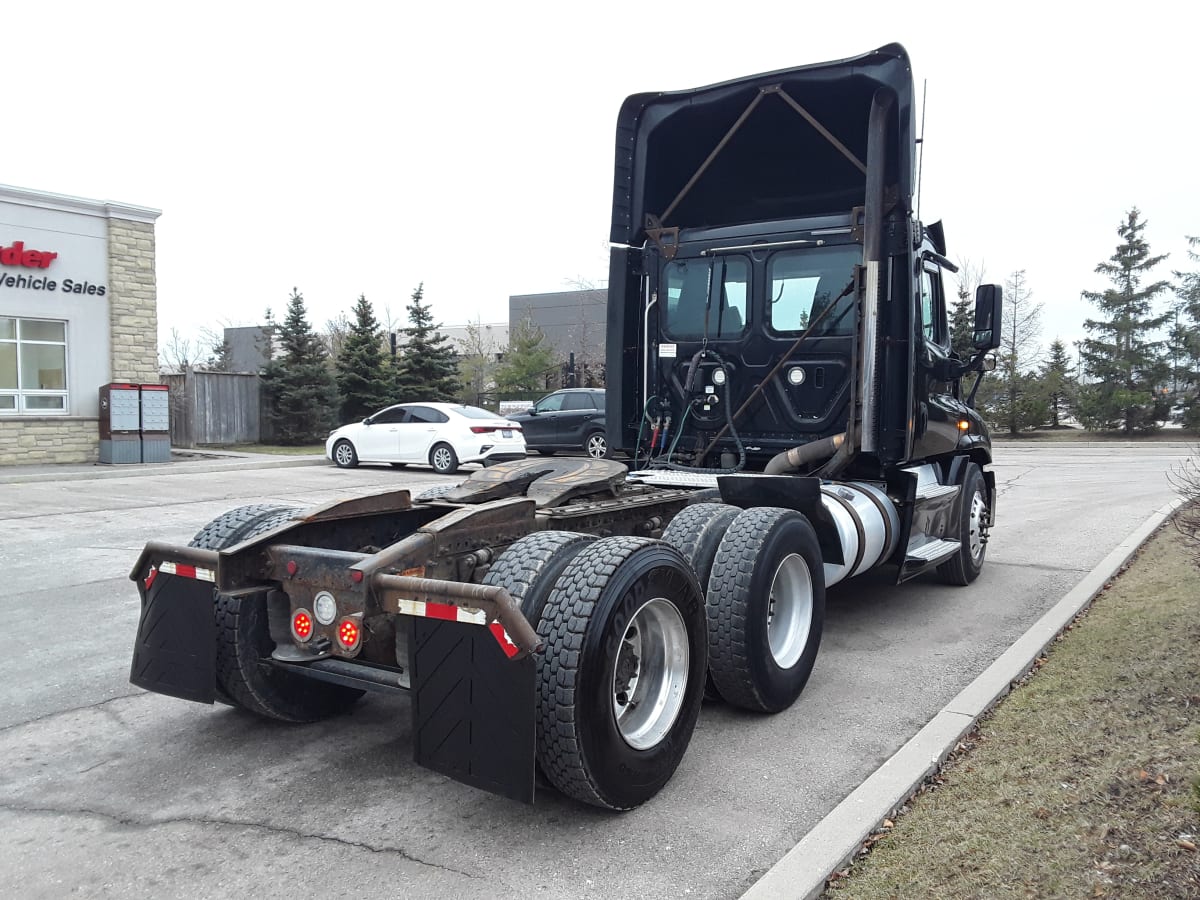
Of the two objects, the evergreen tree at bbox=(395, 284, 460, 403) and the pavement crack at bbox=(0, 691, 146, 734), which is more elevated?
the evergreen tree at bbox=(395, 284, 460, 403)

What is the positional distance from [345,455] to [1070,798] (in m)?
18.5

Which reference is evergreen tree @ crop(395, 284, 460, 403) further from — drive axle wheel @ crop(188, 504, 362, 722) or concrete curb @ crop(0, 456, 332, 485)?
drive axle wheel @ crop(188, 504, 362, 722)

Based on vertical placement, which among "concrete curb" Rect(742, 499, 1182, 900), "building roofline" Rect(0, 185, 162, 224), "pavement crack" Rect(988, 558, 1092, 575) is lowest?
"concrete curb" Rect(742, 499, 1182, 900)

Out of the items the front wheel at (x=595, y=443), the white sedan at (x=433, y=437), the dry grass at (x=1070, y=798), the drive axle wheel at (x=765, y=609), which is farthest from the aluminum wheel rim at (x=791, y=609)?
the front wheel at (x=595, y=443)

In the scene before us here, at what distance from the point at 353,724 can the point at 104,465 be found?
17427mm

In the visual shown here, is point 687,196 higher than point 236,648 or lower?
higher

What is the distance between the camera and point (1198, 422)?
31766mm

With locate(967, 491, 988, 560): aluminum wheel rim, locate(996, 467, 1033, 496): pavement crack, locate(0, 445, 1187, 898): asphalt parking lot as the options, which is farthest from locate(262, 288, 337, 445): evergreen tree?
locate(967, 491, 988, 560): aluminum wheel rim

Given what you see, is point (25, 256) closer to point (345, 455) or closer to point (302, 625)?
point (345, 455)

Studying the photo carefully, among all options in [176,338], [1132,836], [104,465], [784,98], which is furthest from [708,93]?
[176,338]

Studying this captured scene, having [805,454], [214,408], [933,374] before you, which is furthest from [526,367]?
[805,454]

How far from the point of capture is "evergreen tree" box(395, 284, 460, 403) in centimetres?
3145

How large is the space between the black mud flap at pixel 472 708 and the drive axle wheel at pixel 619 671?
0.20m

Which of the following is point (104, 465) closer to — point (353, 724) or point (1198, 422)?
point (353, 724)
